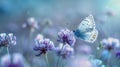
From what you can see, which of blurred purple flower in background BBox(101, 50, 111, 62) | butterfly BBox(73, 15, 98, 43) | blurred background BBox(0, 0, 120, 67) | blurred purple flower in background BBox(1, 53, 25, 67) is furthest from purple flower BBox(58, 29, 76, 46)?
blurred purple flower in background BBox(1, 53, 25, 67)

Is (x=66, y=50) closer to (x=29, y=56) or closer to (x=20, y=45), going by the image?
(x=29, y=56)

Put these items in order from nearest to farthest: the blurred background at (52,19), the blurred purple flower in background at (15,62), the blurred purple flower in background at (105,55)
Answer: the blurred purple flower in background at (15,62) → the blurred purple flower in background at (105,55) → the blurred background at (52,19)

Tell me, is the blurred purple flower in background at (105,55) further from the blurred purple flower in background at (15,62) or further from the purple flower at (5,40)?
the blurred purple flower in background at (15,62)


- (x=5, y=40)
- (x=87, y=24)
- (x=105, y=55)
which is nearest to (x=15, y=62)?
(x=5, y=40)

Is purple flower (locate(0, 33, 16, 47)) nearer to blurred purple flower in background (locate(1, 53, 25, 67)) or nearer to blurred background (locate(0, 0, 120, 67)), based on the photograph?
blurred background (locate(0, 0, 120, 67))

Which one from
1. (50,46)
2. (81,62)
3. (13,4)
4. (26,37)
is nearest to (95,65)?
(50,46)

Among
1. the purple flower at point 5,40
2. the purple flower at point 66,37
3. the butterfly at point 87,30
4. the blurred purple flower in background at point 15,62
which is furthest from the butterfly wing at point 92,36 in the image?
the blurred purple flower in background at point 15,62

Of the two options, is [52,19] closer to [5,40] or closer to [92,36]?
[92,36]

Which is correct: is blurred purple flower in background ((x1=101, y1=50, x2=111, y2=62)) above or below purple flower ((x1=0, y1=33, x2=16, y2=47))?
below
